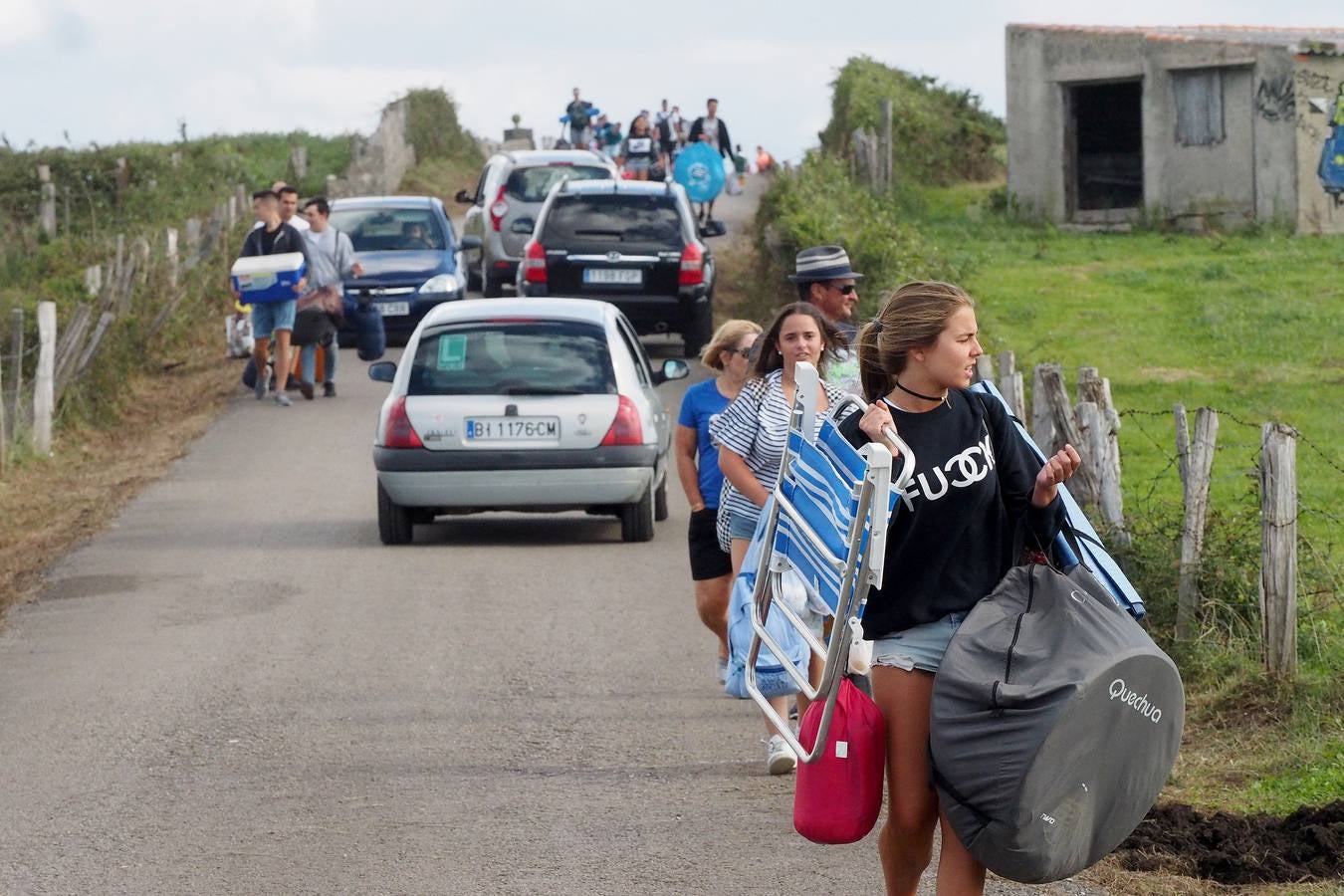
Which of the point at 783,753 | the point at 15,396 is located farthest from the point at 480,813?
the point at 15,396

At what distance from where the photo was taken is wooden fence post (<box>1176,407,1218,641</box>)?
8.49m

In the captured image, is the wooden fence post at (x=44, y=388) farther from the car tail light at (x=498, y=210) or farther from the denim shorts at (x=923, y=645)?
the denim shorts at (x=923, y=645)

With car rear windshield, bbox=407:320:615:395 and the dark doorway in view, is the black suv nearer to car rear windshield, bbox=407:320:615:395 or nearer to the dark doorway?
car rear windshield, bbox=407:320:615:395

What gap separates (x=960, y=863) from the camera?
4633 mm

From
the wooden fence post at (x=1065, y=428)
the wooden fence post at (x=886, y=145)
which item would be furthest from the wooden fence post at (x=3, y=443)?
the wooden fence post at (x=886, y=145)

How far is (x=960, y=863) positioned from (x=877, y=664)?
49 centimetres

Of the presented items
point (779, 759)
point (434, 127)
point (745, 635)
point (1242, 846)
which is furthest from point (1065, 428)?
point (434, 127)

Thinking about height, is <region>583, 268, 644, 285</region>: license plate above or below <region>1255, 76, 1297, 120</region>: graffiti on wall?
below

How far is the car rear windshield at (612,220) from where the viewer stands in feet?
69.3

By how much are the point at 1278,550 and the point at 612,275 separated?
13.5m

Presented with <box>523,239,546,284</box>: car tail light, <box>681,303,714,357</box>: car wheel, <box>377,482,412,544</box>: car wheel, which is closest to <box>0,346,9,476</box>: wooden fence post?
<box>377,482,412,544</box>: car wheel

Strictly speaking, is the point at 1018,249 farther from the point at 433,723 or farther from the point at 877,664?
the point at 877,664

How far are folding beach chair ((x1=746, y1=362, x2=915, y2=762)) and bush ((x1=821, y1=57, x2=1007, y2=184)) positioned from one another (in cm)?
3368

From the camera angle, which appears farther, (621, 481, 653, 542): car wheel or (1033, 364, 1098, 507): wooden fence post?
(621, 481, 653, 542): car wheel
